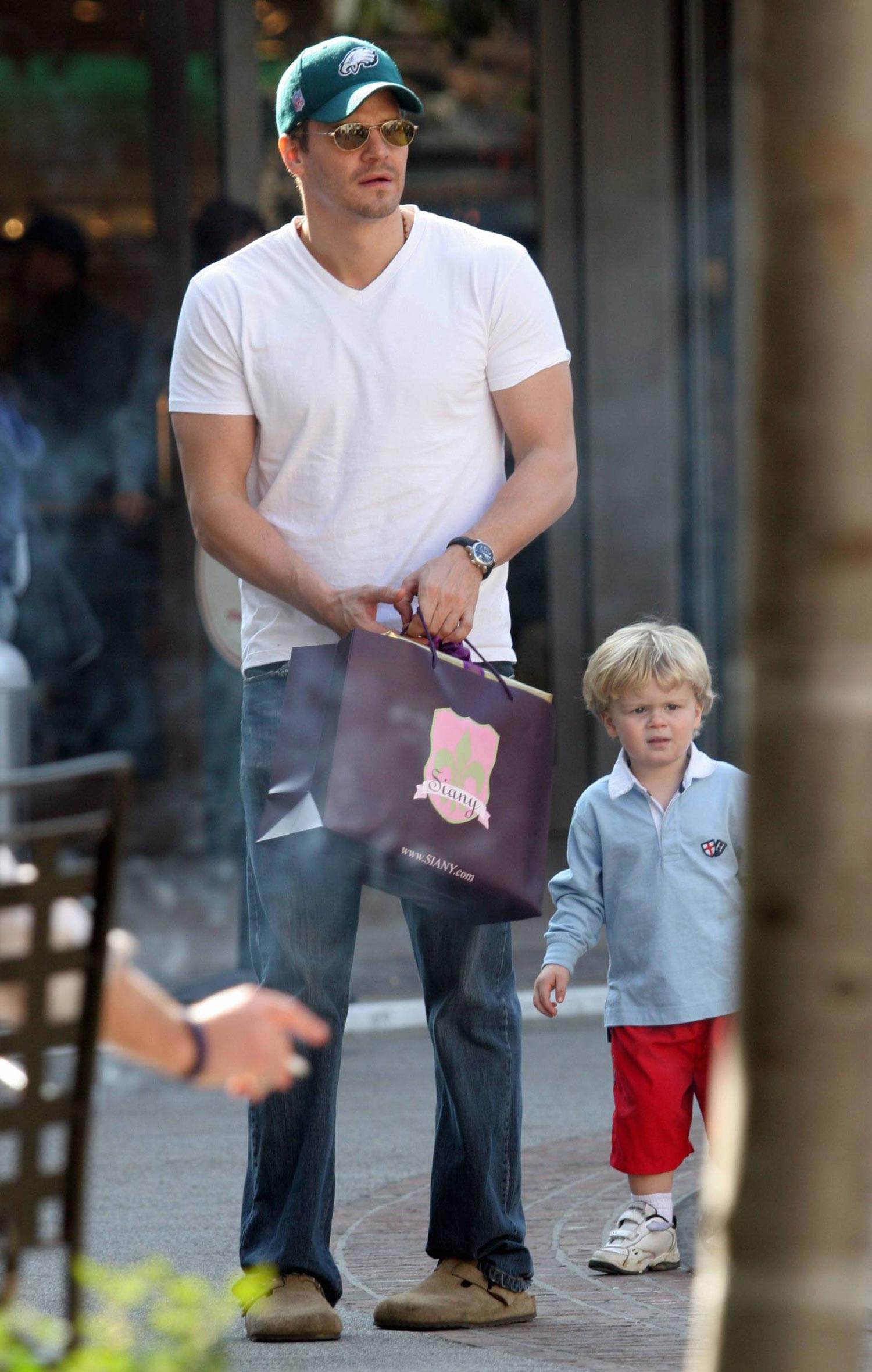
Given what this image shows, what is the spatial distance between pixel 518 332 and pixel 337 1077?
1286mm

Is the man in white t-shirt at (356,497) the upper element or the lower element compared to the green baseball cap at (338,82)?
lower

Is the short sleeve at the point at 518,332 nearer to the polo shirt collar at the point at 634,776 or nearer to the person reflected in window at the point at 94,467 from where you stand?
the polo shirt collar at the point at 634,776

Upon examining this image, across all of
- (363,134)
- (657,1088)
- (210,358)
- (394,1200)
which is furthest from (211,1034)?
(394,1200)

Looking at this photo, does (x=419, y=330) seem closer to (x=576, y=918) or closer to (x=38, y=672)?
(x=576, y=918)

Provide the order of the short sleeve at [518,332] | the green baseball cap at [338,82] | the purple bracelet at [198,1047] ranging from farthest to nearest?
the short sleeve at [518,332], the green baseball cap at [338,82], the purple bracelet at [198,1047]

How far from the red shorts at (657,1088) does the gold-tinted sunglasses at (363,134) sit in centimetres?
167

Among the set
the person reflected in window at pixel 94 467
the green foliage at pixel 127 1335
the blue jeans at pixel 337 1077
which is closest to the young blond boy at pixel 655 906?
the blue jeans at pixel 337 1077

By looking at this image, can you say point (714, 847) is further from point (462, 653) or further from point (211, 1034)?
point (211, 1034)

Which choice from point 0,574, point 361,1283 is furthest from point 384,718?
point 0,574

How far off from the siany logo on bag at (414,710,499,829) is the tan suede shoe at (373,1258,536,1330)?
791 mm

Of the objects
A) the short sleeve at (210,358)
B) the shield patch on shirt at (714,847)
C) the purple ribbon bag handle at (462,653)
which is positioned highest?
the short sleeve at (210,358)

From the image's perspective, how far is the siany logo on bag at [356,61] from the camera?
3.61 metres

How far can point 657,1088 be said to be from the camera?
13.4ft

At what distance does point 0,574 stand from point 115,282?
8.14 ft
